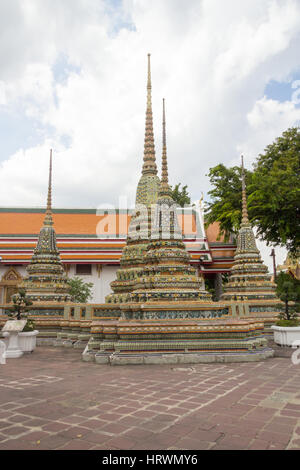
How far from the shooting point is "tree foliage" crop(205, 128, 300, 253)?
19562 millimetres

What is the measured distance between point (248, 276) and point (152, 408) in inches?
410

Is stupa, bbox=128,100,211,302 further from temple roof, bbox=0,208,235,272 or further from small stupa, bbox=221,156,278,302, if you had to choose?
temple roof, bbox=0,208,235,272

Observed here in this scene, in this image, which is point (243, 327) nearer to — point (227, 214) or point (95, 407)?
point (95, 407)

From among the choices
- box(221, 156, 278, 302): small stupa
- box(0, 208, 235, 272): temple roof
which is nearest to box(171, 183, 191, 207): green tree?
box(0, 208, 235, 272): temple roof

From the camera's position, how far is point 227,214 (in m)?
21.1

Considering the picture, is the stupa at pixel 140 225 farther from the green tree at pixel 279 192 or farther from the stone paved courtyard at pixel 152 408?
the green tree at pixel 279 192

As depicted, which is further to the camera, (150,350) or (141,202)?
(141,202)

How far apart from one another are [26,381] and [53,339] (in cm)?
662

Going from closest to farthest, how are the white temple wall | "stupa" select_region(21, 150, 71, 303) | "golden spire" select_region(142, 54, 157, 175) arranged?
"stupa" select_region(21, 150, 71, 303), "golden spire" select_region(142, 54, 157, 175), the white temple wall

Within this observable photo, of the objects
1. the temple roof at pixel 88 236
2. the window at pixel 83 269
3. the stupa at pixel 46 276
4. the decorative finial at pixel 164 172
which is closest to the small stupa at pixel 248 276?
the decorative finial at pixel 164 172

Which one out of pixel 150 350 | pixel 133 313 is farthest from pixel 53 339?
pixel 150 350

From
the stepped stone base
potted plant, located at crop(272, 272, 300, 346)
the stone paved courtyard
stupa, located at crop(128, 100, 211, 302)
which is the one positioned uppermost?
stupa, located at crop(128, 100, 211, 302)

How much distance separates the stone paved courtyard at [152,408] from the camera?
3.25 m
